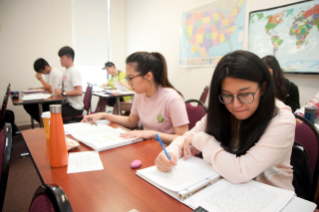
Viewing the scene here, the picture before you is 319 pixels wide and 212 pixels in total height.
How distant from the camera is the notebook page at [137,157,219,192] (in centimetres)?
70

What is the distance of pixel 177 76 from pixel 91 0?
115 inches

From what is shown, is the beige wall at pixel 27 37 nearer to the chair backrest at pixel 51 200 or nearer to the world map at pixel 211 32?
the world map at pixel 211 32

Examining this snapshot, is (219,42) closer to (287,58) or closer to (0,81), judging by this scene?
(287,58)

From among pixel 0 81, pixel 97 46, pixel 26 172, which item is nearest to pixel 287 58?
pixel 26 172

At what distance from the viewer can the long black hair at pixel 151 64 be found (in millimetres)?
1446

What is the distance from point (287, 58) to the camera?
7.75 feet

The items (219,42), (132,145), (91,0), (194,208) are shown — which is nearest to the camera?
(194,208)

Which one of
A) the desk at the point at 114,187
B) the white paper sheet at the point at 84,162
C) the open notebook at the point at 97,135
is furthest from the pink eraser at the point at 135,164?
the open notebook at the point at 97,135

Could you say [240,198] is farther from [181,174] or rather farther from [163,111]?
[163,111]

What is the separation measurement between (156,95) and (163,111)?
14 cm

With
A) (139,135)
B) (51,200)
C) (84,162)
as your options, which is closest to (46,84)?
(139,135)

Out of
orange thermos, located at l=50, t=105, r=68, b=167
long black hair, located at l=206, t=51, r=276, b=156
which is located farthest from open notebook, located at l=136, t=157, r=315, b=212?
orange thermos, located at l=50, t=105, r=68, b=167

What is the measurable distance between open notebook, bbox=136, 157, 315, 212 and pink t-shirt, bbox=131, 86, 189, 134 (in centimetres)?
60

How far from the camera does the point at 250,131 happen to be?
884mm
